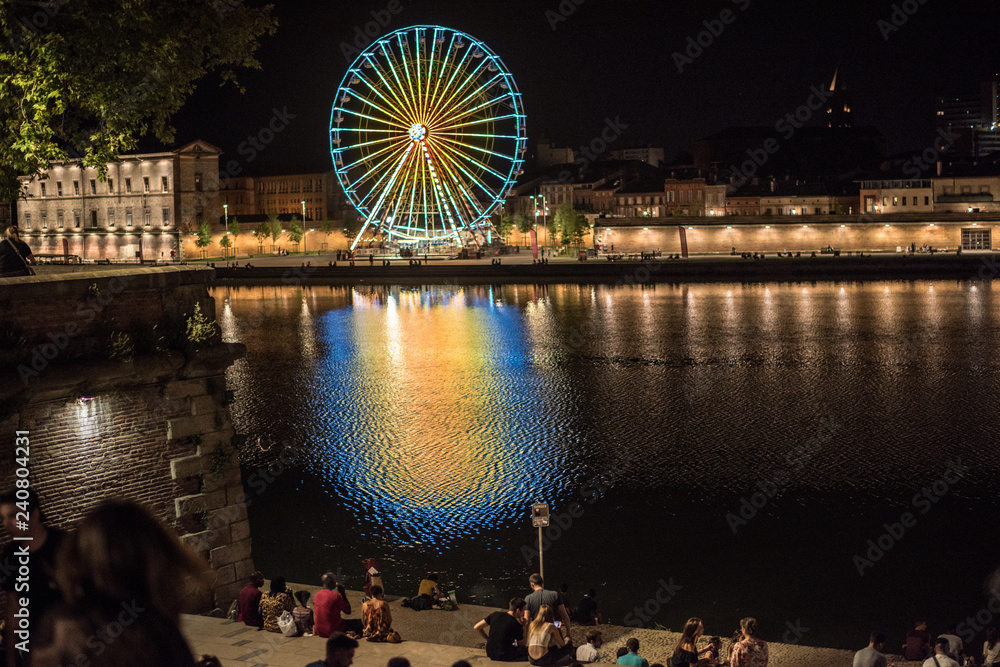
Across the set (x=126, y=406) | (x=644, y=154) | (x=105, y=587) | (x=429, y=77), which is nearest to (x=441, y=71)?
(x=429, y=77)

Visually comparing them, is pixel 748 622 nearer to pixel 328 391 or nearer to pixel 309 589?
pixel 309 589

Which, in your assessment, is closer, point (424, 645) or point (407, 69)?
point (424, 645)

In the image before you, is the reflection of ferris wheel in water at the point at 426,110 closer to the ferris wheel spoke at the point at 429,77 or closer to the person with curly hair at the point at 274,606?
the ferris wheel spoke at the point at 429,77

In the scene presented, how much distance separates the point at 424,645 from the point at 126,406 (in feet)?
12.3

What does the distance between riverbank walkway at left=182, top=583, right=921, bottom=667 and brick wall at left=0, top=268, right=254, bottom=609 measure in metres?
1.38

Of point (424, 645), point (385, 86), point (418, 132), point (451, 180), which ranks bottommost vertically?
point (424, 645)

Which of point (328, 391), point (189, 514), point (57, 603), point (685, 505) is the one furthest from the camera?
point (328, 391)

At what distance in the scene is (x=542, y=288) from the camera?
55.0 metres

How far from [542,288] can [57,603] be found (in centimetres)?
5246

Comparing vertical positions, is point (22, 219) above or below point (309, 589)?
above

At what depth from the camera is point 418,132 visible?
57.0m

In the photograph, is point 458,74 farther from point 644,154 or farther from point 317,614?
point 644,154

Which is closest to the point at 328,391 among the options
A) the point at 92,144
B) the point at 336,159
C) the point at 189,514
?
the point at 92,144

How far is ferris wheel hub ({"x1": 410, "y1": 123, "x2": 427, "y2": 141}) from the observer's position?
187ft
